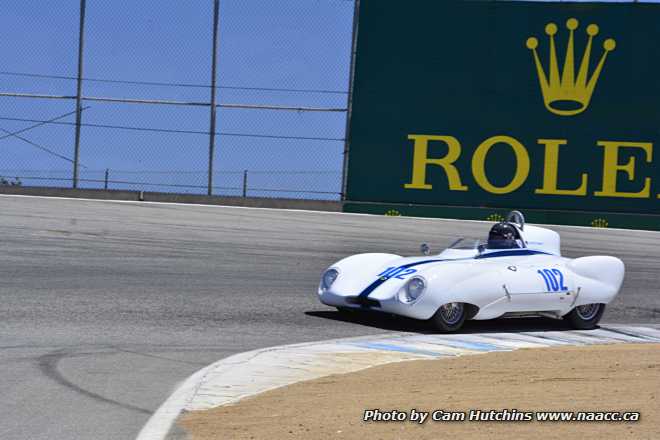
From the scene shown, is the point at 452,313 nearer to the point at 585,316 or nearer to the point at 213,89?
the point at 585,316

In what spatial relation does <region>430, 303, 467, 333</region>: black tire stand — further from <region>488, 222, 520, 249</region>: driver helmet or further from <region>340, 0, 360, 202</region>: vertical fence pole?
<region>340, 0, 360, 202</region>: vertical fence pole

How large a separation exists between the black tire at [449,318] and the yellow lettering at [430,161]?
15260 mm

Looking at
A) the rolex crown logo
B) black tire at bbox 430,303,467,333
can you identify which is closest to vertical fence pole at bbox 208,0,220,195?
the rolex crown logo

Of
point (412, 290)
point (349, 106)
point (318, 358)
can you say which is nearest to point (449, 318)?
point (412, 290)

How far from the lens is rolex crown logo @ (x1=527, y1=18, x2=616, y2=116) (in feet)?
90.3

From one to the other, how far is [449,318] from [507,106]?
53.1 ft

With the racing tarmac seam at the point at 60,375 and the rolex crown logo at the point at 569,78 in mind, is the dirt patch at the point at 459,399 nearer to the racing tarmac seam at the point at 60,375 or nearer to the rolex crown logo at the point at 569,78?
the racing tarmac seam at the point at 60,375

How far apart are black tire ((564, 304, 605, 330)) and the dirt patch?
2901 millimetres

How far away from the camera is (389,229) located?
23078 mm

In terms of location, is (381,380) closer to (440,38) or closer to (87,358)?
(87,358)

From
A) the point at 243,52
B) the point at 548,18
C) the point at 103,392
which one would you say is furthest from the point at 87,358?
the point at 548,18

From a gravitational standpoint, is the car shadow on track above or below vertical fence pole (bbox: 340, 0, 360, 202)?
below

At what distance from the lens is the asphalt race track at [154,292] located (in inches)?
310

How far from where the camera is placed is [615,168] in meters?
27.2
